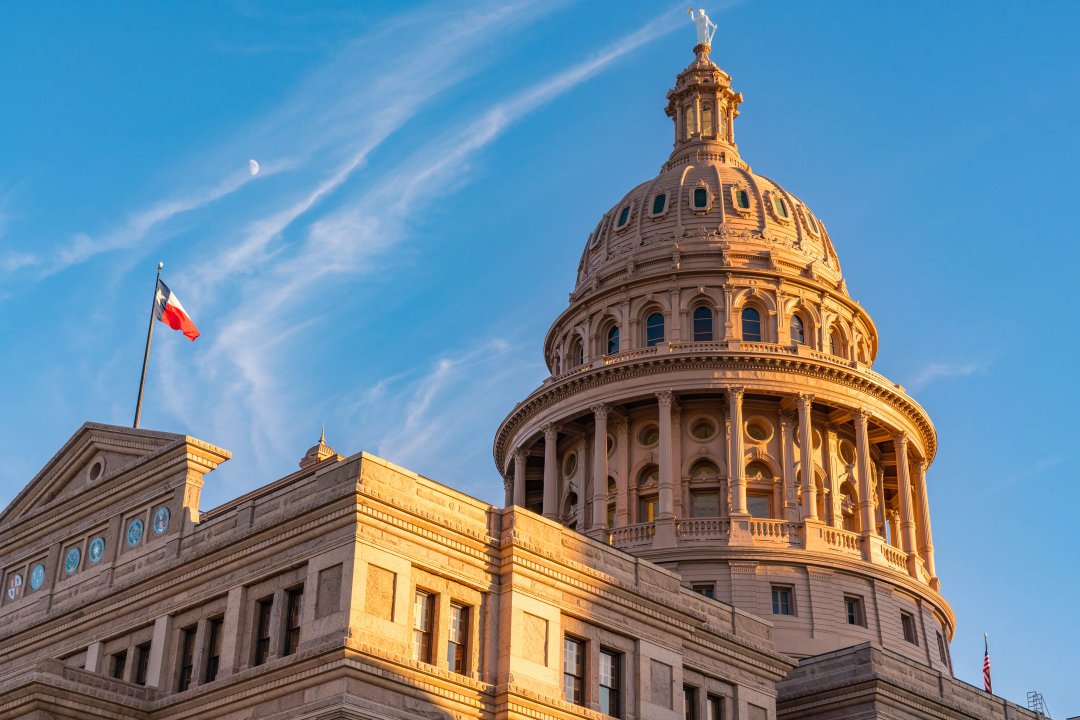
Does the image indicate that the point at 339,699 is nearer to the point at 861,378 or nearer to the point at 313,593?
the point at 313,593

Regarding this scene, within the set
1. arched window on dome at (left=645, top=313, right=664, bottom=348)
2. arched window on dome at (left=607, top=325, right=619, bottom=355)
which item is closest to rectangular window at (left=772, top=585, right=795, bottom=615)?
arched window on dome at (left=645, top=313, right=664, bottom=348)

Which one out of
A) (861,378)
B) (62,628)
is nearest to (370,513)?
(62,628)

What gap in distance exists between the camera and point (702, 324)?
78500 mm

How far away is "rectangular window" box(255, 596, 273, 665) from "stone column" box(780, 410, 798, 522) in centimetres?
3699

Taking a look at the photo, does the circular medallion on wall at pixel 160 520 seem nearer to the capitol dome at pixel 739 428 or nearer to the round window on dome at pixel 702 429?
the capitol dome at pixel 739 428

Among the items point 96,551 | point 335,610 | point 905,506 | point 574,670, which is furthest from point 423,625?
point 905,506

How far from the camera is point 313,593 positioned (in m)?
37.5

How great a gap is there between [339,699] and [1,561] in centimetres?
1971

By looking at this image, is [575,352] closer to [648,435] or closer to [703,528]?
[648,435]

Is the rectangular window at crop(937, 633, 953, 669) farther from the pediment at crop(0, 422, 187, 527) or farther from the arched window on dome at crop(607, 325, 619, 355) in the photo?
the pediment at crop(0, 422, 187, 527)

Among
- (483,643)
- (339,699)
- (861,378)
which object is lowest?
(339,699)

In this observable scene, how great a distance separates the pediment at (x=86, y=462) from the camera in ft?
151

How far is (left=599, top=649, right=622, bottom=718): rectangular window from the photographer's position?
1646 inches

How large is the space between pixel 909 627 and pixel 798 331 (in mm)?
17092
